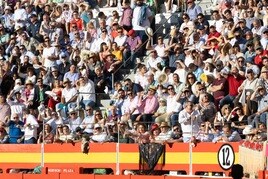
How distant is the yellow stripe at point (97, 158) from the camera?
2969 centimetres

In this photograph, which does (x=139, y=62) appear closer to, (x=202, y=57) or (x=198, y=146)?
(x=202, y=57)

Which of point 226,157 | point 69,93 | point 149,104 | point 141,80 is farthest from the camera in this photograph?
point 69,93

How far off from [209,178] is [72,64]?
900cm

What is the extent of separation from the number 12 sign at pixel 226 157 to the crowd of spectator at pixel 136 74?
378mm

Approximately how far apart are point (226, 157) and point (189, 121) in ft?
6.22

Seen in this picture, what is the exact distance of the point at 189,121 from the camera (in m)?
30.3

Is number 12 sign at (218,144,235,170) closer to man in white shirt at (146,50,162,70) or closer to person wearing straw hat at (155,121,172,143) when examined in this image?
person wearing straw hat at (155,121,172,143)

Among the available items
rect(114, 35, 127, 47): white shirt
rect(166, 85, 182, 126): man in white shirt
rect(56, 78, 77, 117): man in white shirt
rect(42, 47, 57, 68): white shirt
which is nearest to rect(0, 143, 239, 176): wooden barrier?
rect(166, 85, 182, 126): man in white shirt

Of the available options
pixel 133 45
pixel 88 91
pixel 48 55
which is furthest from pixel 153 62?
pixel 48 55

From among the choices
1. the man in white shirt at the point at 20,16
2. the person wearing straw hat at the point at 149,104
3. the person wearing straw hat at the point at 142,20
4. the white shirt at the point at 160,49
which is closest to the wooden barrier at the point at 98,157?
the person wearing straw hat at the point at 149,104

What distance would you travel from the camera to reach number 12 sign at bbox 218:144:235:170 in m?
28.6

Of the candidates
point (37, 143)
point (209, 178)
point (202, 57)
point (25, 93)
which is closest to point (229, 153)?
point (209, 178)

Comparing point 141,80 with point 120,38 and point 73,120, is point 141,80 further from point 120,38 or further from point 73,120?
point 120,38

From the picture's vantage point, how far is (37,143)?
3359 centimetres
